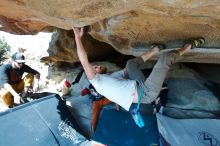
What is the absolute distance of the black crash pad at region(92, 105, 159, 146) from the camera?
5477mm

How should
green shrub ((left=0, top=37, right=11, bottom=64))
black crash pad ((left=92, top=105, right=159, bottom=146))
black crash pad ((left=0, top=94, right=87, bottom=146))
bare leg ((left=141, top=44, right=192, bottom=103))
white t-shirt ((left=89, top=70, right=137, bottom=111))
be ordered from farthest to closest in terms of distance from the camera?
green shrub ((left=0, top=37, right=11, bottom=64)), black crash pad ((left=0, top=94, right=87, bottom=146)), black crash pad ((left=92, top=105, right=159, bottom=146)), bare leg ((left=141, top=44, right=192, bottom=103)), white t-shirt ((left=89, top=70, right=137, bottom=111))

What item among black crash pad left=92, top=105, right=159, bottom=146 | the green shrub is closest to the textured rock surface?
black crash pad left=92, top=105, right=159, bottom=146

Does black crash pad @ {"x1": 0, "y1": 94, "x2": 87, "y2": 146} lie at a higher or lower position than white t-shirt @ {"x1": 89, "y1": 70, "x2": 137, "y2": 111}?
lower

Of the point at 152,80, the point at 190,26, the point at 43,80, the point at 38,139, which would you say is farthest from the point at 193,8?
the point at 43,80

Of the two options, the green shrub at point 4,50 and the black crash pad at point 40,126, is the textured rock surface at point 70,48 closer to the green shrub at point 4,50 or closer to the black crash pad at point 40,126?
the black crash pad at point 40,126

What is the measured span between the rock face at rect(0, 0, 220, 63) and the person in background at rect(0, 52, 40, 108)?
0.89 metres

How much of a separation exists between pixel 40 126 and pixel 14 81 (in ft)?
5.00

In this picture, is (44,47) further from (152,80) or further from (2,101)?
(152,80)

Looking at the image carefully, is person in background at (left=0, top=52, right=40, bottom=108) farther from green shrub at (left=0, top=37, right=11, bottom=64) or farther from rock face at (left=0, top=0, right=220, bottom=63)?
green shrub at (left=0, top=37, right=11, bottom=64)

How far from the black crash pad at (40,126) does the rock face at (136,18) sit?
1.60 meters

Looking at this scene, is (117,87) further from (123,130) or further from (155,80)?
(123,130)

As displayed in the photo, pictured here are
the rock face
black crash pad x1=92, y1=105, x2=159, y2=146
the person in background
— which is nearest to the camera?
the rock face

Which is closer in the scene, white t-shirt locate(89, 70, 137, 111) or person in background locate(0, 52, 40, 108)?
white t-shirt locate(89, 70, 137, 111)

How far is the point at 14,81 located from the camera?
707 centimetres
